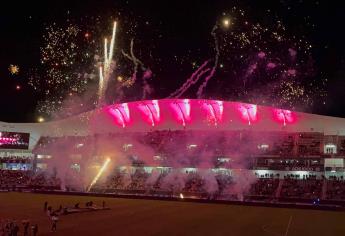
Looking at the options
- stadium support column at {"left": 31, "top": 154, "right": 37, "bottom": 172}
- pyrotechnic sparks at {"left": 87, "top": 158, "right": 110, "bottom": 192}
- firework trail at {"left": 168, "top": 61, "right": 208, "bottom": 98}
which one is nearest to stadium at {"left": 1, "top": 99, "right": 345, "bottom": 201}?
stadium support column at {"left": 31, "top": 154, "right": 37, "bottom": 172}

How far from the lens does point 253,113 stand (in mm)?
53594

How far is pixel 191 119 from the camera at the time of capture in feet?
182

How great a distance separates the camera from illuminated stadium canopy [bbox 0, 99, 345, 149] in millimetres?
52000

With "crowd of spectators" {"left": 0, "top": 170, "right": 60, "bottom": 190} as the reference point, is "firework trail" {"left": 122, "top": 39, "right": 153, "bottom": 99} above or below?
above

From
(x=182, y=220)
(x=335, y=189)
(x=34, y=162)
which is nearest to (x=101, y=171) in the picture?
(x=34, y=162)

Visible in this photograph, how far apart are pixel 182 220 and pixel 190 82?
23768mm

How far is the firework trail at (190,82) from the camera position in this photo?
155 ft

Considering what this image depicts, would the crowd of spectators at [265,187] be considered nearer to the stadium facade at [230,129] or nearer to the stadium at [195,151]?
the stadium at [195,151]

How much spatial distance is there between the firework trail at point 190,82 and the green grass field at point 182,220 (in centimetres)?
1521

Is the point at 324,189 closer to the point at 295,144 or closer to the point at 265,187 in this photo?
the point at 265,187

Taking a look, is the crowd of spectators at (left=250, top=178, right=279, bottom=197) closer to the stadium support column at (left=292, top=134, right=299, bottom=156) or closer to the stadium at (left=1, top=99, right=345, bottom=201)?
the stadium at (left=1, top=99, right=345, bottom=201)

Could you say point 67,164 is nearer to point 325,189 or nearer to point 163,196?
point 163,196

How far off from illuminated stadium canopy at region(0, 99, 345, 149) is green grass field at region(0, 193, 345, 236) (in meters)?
16.4

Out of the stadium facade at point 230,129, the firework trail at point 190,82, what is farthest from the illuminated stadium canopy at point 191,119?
the firework trail at point 190,82
